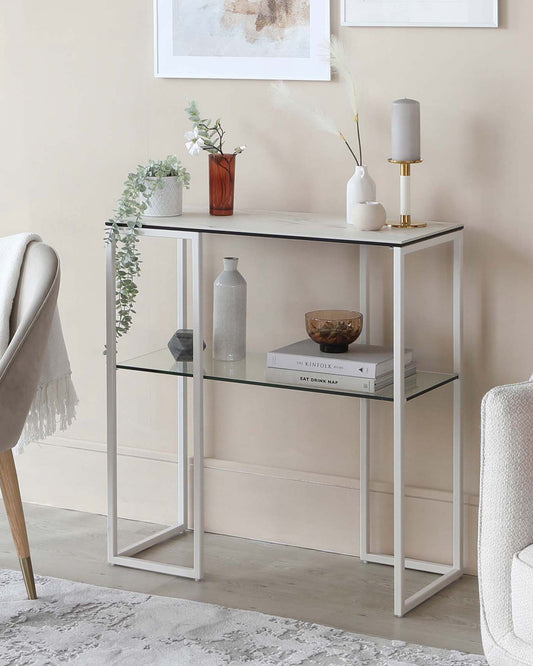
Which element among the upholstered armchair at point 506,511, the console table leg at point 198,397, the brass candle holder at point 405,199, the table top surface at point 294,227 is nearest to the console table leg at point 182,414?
the table top surface at point 294,227

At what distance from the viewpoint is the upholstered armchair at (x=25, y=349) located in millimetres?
2602

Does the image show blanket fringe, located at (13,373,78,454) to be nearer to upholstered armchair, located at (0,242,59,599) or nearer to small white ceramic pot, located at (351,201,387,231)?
upholstered armchair, located at (0,242,59,599)

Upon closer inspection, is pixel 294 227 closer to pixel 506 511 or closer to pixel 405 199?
pixel 405 199

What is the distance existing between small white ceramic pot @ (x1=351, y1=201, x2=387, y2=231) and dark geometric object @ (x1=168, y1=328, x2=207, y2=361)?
1.92ft

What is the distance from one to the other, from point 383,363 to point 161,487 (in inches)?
37.7

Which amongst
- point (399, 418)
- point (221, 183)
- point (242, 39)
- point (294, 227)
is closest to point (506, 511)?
point (399, 418)

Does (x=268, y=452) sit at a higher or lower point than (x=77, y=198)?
lower

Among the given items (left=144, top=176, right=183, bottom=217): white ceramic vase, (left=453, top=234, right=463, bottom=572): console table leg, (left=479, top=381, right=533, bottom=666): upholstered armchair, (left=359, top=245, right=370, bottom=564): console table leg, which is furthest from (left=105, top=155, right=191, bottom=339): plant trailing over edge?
(left=479, top=381, right=533, bottom=666): upholstered armchair

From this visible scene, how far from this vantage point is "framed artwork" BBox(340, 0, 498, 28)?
273 cm

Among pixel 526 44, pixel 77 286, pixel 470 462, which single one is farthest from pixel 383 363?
pixel 77 286

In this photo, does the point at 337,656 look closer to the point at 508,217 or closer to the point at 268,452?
the point at 268,452

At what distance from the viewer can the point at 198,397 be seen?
2914 mm

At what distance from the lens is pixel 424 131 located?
2.88 metres

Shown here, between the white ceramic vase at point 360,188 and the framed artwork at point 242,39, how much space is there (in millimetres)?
331
